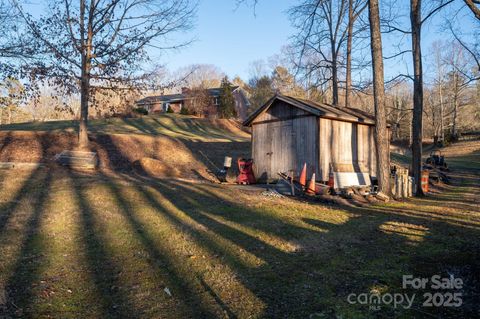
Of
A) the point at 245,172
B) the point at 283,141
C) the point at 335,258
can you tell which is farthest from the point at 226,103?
the point at 335,258

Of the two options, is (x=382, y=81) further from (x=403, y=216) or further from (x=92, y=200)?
(x=92, y=200)

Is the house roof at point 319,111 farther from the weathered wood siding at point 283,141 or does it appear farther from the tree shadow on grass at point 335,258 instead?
the tree shadow on grass at point 335,258

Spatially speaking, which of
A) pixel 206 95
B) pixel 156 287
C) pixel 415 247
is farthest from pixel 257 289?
pixel 206 95

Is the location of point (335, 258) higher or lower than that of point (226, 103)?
lower

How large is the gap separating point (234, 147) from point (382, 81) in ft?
50.9

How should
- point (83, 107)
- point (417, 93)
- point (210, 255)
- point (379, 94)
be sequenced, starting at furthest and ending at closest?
point (83, 107)
point (417, 93)
point (379, 94)
point (210, 255)

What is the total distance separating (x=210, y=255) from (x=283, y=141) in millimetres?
11535

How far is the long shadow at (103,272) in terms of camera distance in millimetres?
4520

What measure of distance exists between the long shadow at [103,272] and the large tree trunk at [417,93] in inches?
532

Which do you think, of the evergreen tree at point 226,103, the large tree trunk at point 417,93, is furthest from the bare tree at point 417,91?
the evergreen tree at point 226,103

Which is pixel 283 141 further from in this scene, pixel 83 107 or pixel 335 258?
pixel 335 258

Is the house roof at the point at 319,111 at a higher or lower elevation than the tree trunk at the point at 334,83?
lower

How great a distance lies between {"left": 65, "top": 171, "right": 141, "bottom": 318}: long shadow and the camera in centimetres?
452

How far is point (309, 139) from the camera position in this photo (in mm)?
16344
